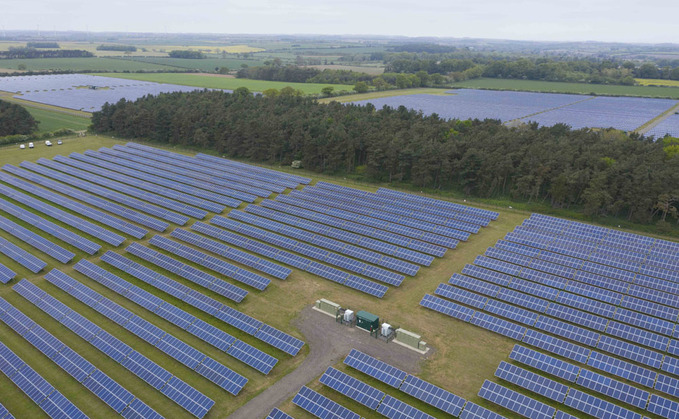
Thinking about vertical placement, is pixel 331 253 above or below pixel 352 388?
above

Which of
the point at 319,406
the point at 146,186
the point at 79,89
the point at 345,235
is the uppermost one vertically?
the point at 79,89

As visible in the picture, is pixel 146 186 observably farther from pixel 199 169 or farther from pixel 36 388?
pixel 36 388

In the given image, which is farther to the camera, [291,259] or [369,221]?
[369,221]

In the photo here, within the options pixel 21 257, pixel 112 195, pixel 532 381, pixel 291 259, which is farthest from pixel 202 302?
pixel 112 195

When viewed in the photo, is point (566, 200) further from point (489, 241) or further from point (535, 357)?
point (535, 357)

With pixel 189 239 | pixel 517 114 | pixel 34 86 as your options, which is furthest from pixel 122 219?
pixel 34 86

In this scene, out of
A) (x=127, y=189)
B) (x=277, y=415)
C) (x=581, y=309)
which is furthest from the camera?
(x=127, y=189)

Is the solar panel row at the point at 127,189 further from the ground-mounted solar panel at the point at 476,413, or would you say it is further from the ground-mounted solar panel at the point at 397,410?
the ground-mounted solar panel at the point at 476,413
